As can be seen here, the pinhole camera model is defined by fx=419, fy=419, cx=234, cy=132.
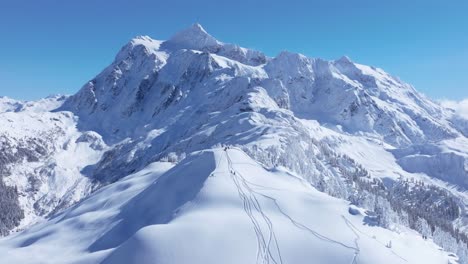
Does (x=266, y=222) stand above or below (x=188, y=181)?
below

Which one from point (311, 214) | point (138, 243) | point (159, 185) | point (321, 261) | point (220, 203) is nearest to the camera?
point (321, 261)

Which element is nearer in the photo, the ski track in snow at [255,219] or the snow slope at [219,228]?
the ski track in snow at [255,219]

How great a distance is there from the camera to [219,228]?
2810 inches

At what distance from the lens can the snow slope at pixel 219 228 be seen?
2584 inches

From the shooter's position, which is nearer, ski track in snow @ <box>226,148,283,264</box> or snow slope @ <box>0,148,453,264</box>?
ski track in snow @ <box>226,148,283,264</box>

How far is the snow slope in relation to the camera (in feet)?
215

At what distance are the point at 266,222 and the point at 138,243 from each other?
22348 mm

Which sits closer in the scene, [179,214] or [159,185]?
[179,214]

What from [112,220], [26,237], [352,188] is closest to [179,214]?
[112,220]

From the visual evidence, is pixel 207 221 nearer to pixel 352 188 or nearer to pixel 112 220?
pixel 112 220

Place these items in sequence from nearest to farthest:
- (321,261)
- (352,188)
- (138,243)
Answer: (321,261) → (138,243) → (352,188)

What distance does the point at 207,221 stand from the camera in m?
74.1

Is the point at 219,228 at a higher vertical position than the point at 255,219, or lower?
lower

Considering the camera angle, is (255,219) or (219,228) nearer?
(219,228)
